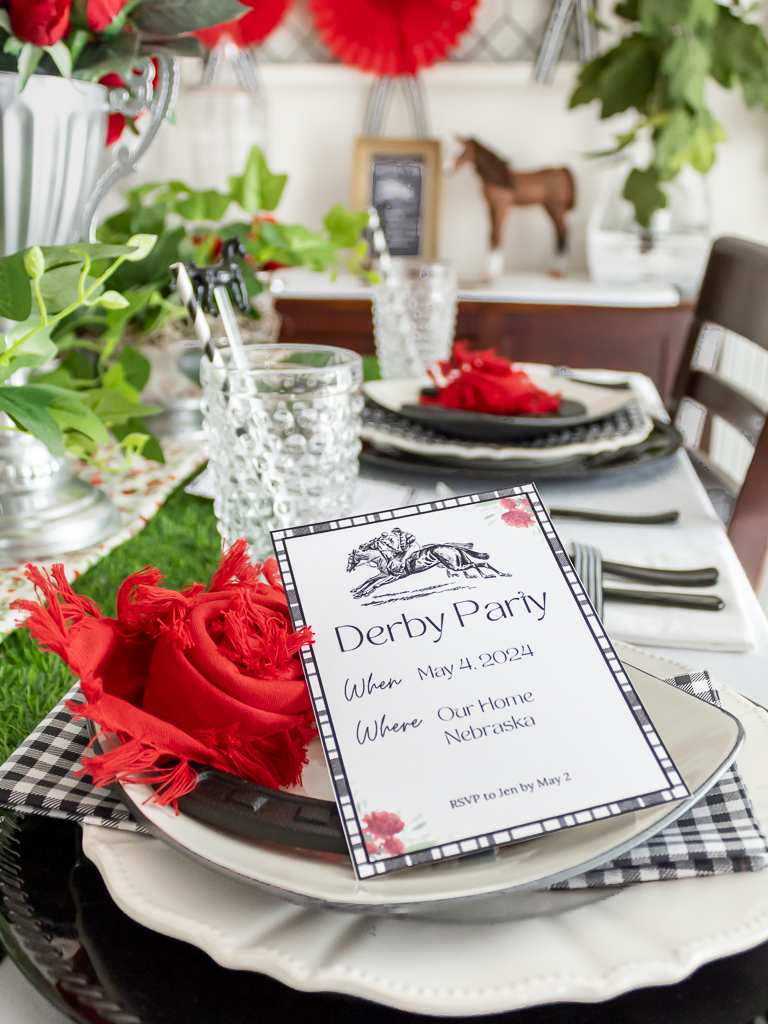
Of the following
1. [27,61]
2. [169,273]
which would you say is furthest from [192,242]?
[27,61]

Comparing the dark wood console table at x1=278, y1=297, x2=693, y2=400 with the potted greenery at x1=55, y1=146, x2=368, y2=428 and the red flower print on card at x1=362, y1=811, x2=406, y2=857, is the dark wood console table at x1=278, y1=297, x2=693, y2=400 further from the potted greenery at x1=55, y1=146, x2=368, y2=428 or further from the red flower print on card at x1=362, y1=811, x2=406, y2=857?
the red flower print on card at x1=362, y1=811, x2=406, y2=857

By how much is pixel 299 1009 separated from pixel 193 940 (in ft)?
0.13

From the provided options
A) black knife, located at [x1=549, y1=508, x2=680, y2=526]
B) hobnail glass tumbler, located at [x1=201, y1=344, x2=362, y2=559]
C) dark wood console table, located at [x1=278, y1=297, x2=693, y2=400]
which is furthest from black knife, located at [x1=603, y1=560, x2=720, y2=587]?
dark wood console table, located at [x1=278, y1=297, x2=693, y2=400]

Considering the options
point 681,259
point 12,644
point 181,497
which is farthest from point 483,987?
point 681,259

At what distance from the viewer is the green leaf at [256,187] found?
1006mm

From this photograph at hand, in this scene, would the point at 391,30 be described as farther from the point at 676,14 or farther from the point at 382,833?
the point at 382,833

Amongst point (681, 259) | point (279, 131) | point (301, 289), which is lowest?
point (301, 289)

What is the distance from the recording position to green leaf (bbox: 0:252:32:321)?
536 millimetres

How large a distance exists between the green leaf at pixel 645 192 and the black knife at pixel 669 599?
5.22ft

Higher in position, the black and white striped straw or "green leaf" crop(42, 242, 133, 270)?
"green leaf" crop(42, 242, 133, 270)

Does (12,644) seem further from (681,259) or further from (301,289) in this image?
(681,259)

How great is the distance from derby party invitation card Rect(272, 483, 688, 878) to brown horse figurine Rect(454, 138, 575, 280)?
1.85 m

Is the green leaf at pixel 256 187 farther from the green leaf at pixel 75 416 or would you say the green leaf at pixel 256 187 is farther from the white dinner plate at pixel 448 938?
the white dinner plate at pixel 448 938

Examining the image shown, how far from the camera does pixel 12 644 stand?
1.80 ft
